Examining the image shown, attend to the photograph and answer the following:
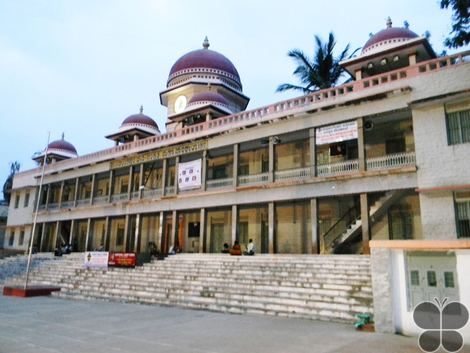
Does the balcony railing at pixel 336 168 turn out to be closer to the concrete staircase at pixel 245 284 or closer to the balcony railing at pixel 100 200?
the concrete staircase at pixel 245 284

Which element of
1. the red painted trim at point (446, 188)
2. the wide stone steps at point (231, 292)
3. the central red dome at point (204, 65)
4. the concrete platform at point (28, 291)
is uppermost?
the central red dome at point (204, 65)

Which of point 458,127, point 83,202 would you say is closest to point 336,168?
point 458,127

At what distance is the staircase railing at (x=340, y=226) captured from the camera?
18.1 metres

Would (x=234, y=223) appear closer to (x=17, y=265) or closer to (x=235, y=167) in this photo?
(x=235, y=167)

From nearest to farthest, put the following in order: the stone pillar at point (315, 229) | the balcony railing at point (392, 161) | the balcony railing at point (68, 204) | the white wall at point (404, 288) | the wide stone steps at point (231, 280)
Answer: the white wall at point (404, 288) < the wide stone steps at point (231, 280) < the balcony railing at point (392, 161) < the stone pillar at point (315, 229) < the balcony railing at point (68, 204)

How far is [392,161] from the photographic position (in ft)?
54.4

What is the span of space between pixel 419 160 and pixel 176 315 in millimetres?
10414

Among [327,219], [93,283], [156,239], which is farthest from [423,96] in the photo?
[156,239]

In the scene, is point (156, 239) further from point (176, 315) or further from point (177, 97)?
point (176, 315)

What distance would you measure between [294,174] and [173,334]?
11.7 m

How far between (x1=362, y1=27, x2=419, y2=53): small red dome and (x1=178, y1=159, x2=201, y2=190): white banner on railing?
10541 mm

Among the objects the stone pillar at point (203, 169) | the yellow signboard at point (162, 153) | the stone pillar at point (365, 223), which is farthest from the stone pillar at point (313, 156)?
the yellow signboard at point (162, 153)

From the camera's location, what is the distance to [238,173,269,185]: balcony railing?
19.2m

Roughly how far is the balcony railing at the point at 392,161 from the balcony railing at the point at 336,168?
2.24 feet
